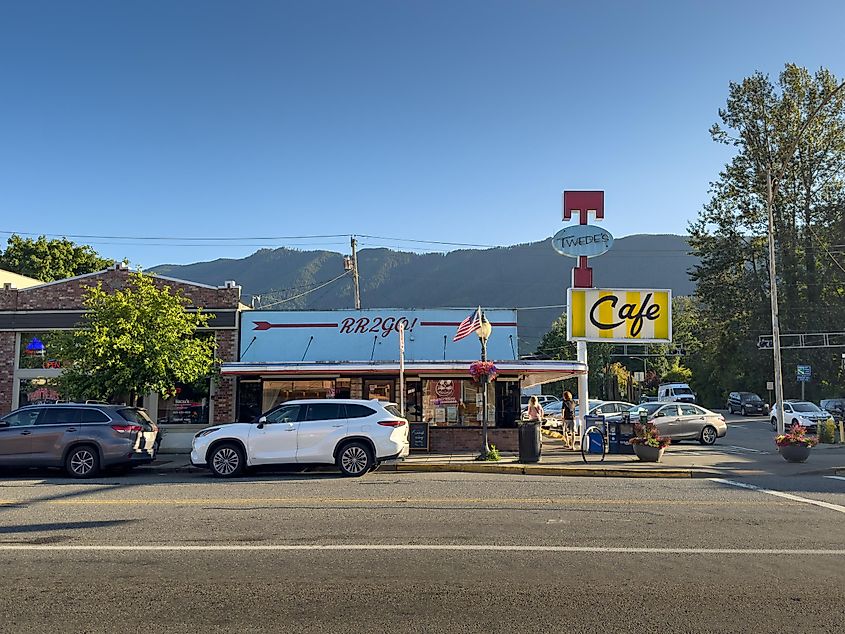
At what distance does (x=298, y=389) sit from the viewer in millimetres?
21641

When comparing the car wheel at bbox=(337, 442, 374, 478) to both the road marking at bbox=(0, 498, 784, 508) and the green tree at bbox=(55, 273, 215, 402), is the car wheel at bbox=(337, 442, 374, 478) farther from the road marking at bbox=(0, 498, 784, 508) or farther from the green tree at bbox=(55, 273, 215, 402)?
the green tree at bbox=(55, 273, 215, 402)

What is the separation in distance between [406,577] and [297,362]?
14.9m

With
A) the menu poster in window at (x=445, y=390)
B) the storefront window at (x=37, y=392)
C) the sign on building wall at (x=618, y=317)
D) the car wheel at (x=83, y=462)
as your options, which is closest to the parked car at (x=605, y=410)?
the sign on building wall at (x=618, y=317)

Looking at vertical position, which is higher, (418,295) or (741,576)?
(418,295)

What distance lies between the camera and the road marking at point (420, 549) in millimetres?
7543

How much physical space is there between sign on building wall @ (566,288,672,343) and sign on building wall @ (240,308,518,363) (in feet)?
7.04

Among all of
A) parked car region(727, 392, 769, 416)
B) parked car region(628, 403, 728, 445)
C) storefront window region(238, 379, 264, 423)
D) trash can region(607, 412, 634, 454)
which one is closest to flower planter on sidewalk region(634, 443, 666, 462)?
trash can region(607, 412, 634, 454)

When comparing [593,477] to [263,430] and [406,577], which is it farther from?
[406,577]

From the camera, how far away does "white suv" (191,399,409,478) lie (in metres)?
14.6

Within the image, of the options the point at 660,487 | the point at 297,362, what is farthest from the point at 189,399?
the point at 660,487

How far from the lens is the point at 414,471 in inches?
637

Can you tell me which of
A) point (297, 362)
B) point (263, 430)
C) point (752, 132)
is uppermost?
point (752, 132)

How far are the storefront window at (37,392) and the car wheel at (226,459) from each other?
33.5 feet

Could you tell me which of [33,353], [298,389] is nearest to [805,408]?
[298,389]
